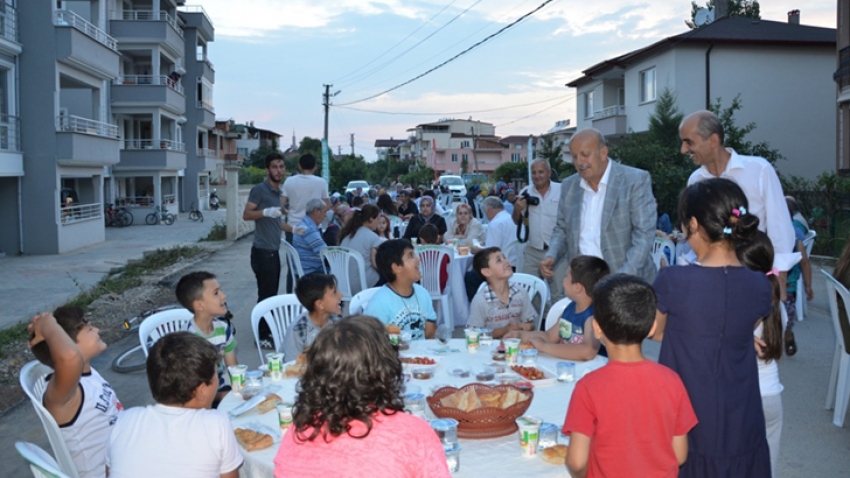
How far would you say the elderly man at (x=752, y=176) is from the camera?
3.81 m

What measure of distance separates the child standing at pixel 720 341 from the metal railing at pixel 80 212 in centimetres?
2044

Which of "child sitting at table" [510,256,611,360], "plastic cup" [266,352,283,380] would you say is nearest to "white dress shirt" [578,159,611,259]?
"child sitting at table" [510,256,611,360]

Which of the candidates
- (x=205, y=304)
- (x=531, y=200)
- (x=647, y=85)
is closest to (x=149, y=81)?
(x=647, y=85)

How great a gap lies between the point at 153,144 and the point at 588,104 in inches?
838

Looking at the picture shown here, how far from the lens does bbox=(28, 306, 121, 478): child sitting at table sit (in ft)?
9.79

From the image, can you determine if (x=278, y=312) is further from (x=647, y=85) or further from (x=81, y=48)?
(x=647, y=85)

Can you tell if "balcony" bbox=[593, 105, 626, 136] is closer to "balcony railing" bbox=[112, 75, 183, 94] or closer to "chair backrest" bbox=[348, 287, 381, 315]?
"balcony railing" bbox=[112, 75, 183, 94]

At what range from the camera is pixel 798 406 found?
18.4 feet

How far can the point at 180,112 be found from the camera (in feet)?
116

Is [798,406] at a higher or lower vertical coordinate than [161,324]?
lower

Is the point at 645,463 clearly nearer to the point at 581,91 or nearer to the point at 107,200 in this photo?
the point at 107,200

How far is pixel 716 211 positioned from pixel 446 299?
565 centimetres

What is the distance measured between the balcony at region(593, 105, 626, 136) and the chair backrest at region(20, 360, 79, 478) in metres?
28.1

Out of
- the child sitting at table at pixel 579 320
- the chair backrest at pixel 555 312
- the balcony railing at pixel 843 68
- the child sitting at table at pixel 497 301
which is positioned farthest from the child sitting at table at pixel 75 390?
the balcony railing at pixel 843 68
